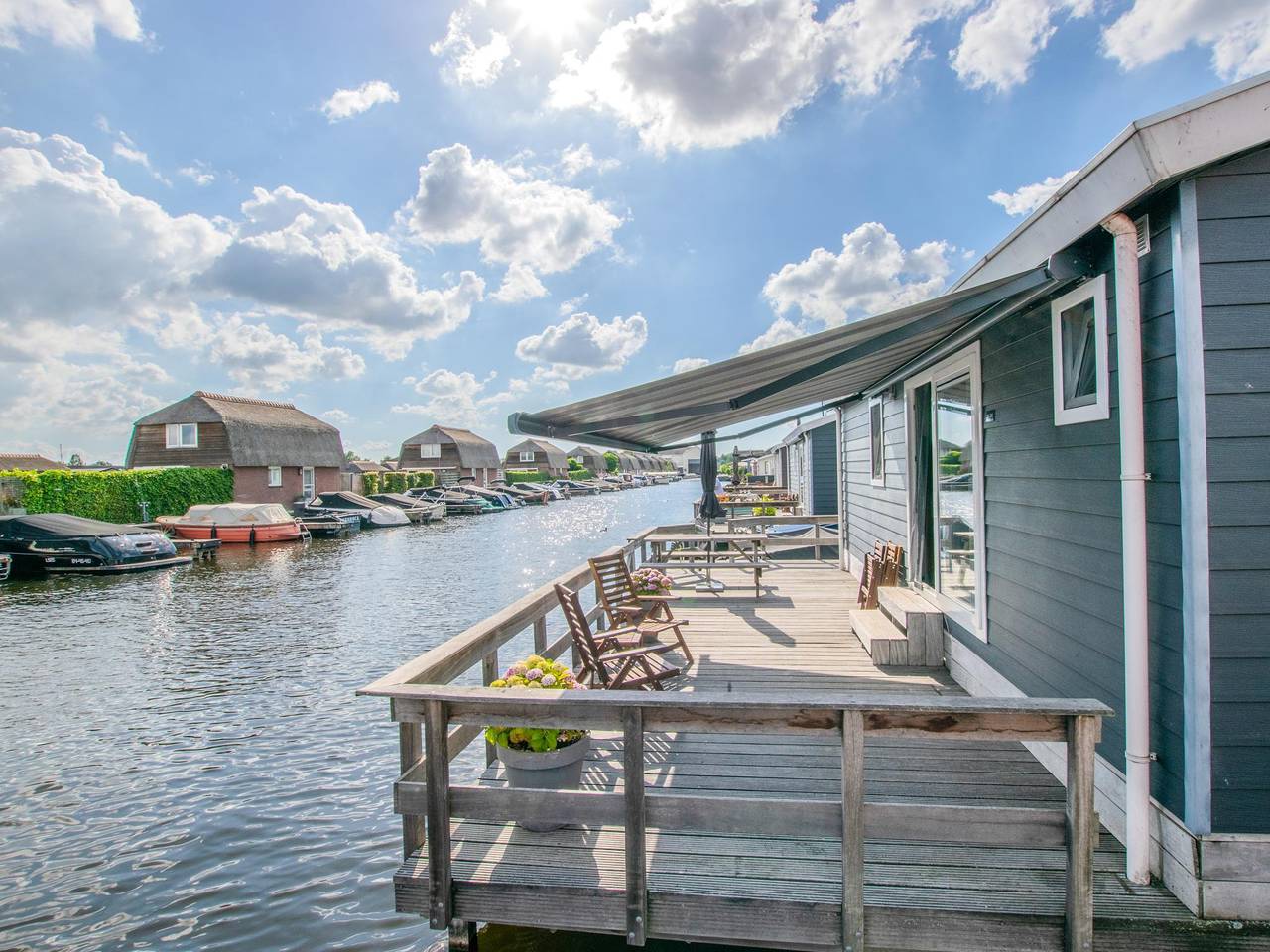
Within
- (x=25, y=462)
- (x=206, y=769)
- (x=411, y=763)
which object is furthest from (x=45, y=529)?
(x=25, y=462)

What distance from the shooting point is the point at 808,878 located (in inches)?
107

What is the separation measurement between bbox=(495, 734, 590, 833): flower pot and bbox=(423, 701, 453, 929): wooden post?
0.40m

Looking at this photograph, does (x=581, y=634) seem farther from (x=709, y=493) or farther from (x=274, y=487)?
(x=274, y=487)

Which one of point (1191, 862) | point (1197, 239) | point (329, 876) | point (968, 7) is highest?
point (968, 7)

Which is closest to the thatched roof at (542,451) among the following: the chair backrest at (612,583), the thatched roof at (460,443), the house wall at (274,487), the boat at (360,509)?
the thatched roof at (460,443)

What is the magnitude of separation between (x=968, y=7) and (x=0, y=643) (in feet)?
54.7

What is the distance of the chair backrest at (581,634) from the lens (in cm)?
461

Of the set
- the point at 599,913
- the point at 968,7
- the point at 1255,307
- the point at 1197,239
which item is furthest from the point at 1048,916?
the point at 968,7

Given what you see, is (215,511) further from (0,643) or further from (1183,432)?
(1183,432)

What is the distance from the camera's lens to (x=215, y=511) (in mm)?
23938

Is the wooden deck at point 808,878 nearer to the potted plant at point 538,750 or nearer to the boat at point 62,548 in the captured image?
the potted plant at point 538,750

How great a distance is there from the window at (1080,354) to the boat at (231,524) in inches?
1014

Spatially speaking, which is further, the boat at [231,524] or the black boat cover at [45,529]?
the boat at [231,524]

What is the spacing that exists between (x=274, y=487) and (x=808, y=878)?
121 feet
